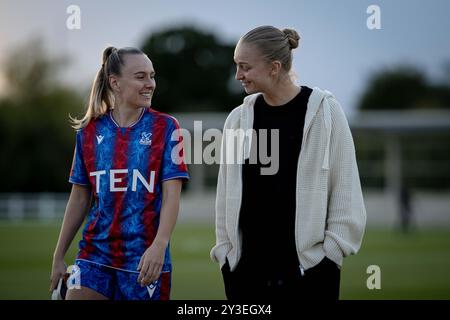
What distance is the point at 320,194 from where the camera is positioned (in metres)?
4.85

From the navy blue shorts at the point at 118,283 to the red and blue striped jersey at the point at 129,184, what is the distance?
0.14ft

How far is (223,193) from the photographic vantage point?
5.11m

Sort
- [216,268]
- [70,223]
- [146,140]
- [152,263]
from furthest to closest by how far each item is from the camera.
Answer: [216,268]
[70,223]
[146,140]
[152,263]

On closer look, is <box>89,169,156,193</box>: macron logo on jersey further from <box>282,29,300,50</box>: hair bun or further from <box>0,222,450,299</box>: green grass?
<box>0,222,450,299</box>: green grass

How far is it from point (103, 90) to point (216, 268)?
12689mm

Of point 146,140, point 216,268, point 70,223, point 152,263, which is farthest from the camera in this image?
point 216,268

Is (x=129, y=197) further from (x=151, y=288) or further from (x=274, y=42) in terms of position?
(x=274, y=42)

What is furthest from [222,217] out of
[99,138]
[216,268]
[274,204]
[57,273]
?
[216,268]

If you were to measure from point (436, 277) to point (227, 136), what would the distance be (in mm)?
10810

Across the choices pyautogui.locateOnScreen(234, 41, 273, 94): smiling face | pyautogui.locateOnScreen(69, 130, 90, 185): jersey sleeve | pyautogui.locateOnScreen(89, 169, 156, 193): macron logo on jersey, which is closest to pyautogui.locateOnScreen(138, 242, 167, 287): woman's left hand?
pyautogui.locateOnScreen(89, 169, 156, 193): macron logo on jersey

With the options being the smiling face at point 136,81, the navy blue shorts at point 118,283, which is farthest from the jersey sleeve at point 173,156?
the navy blue shorts at point 118,283

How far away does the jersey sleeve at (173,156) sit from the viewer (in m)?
5.00
